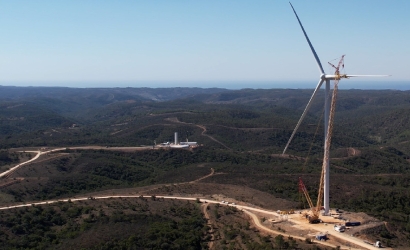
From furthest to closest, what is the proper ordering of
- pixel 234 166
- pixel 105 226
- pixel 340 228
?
pixel 234 166 < pixel 105 226 < pixel 340 228

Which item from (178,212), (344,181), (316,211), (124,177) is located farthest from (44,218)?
(344,181)

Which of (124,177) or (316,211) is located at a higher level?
(316,211)

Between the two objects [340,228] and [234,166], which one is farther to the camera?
[234,166]

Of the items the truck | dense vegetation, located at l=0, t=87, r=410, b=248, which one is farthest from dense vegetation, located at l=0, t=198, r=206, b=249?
dense vegetation, located at l=0, t=87, r=410, b=248

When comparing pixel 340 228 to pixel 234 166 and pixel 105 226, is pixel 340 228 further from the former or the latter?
pixel 234 166

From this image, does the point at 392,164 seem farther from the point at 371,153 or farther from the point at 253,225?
the point at 253,225

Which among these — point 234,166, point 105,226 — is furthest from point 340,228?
point 234,166

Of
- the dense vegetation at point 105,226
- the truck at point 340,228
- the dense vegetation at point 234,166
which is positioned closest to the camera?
the truck at point 340,228

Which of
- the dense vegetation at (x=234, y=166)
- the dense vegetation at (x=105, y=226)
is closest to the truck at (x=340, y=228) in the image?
the dense vegetation at (x=234, y=166)

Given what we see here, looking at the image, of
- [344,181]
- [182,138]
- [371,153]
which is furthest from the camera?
A: [182,138]

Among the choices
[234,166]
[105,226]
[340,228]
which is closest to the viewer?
[340,228]

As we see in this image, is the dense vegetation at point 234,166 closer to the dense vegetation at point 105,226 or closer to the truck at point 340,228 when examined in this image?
the truck at point 340,228
